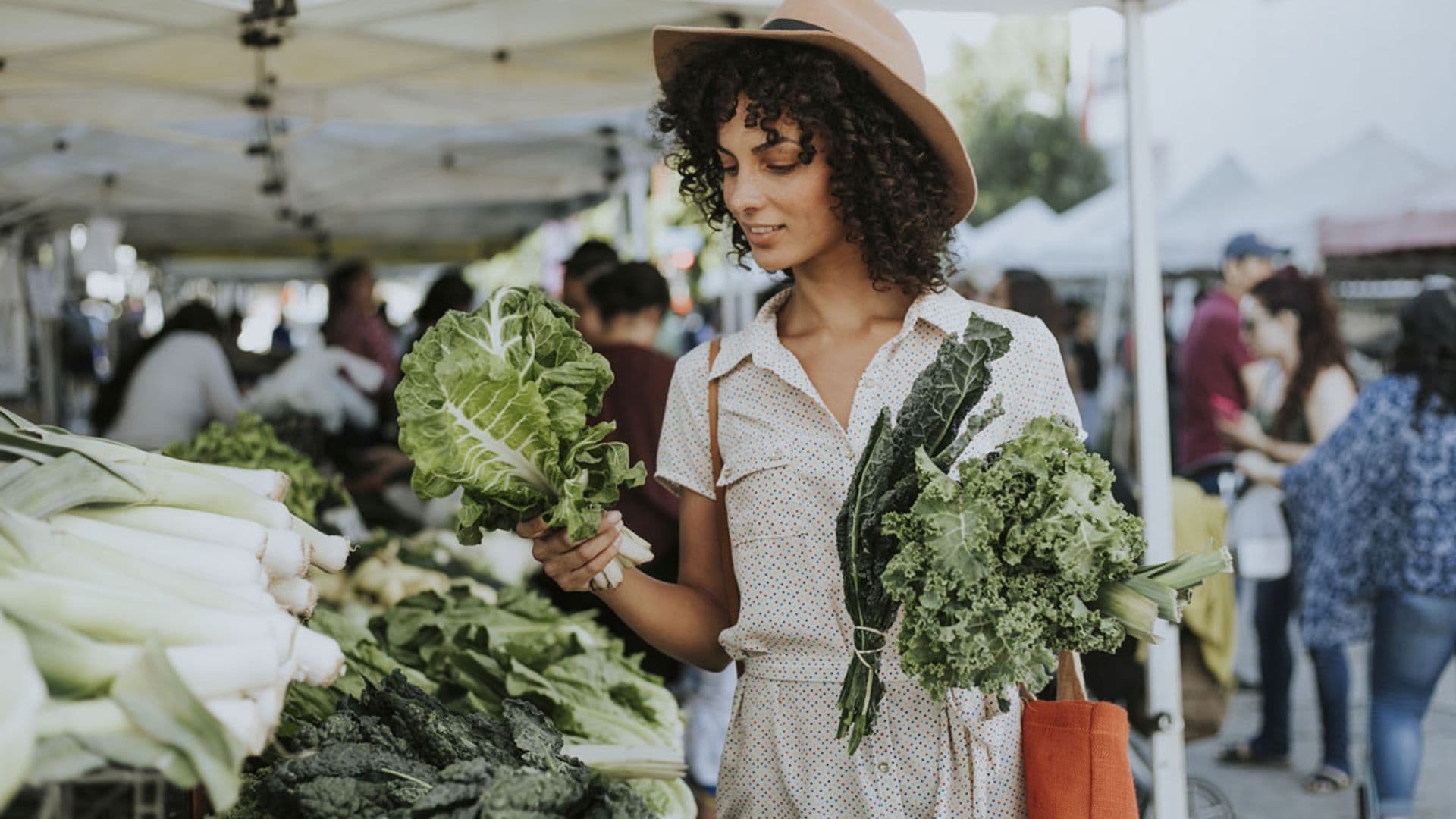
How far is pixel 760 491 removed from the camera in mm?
2121

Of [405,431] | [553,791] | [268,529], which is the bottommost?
[553,791]

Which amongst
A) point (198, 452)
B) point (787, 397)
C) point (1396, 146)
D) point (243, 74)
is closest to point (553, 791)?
point (787, 397)

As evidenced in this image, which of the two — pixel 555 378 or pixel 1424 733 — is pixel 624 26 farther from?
pixel 1424 733

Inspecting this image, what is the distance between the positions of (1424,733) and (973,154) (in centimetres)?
2816

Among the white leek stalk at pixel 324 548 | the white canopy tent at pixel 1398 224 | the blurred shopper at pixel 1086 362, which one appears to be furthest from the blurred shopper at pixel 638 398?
the white canopy tent at pixel 1398 224

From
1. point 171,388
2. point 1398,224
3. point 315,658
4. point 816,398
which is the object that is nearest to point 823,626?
point 816,398

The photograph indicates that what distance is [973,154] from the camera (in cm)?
3397

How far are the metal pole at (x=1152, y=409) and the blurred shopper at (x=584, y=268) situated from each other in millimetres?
2204

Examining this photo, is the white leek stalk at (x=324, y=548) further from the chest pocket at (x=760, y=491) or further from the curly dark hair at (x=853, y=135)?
the curly dark hair at (x=853, y=135)

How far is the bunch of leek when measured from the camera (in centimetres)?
122

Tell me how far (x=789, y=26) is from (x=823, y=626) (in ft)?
3.24

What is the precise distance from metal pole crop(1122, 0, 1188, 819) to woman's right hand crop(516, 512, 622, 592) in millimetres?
1932

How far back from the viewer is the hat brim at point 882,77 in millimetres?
2100

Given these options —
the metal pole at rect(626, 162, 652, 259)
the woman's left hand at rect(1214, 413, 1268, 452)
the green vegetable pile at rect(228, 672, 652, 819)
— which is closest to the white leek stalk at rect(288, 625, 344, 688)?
the green vegetable pile at rect(228, 672, 652, 819)
